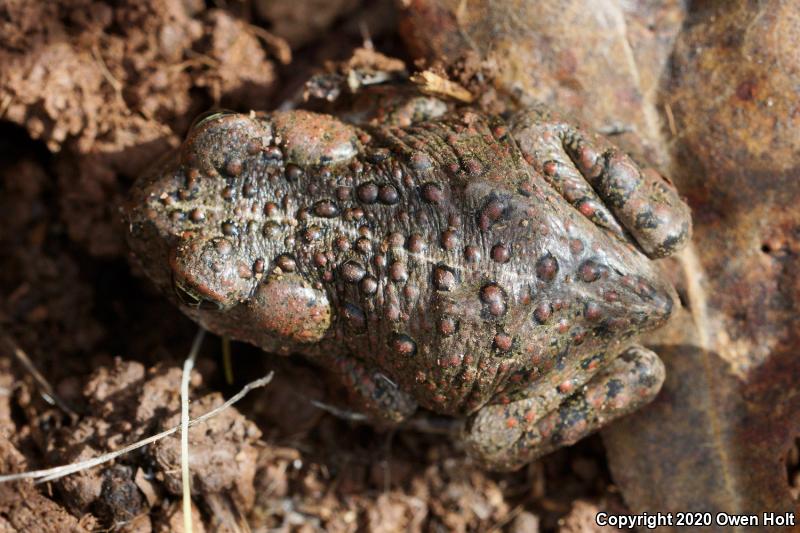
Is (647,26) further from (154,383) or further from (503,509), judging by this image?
(154,383)

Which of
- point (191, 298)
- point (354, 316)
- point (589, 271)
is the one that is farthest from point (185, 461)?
point (589, 271)

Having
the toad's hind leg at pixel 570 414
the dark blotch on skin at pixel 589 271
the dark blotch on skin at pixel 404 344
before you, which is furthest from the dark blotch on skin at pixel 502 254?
the toad's hind leg at pixel 570 414

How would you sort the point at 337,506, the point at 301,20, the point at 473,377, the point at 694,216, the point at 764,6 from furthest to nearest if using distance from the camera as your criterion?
the point at 301,20, the point at 337,506, the point at 694,216, the point at 764,6, the point at 473,377

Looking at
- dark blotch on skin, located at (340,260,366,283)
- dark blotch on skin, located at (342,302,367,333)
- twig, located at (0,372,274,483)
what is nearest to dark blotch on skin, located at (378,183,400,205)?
dark blotch on skin, located at (340,260,366,283)

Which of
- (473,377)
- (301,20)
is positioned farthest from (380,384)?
(301,20)

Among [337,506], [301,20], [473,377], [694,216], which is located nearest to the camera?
[473,377]

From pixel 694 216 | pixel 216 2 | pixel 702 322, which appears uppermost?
pixel 216 2

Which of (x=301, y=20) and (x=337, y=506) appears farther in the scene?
(x=301, y=20)

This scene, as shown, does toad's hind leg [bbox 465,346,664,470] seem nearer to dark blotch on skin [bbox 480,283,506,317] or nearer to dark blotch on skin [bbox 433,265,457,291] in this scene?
dark blotch on skin [bbox 480,283,506,317]
